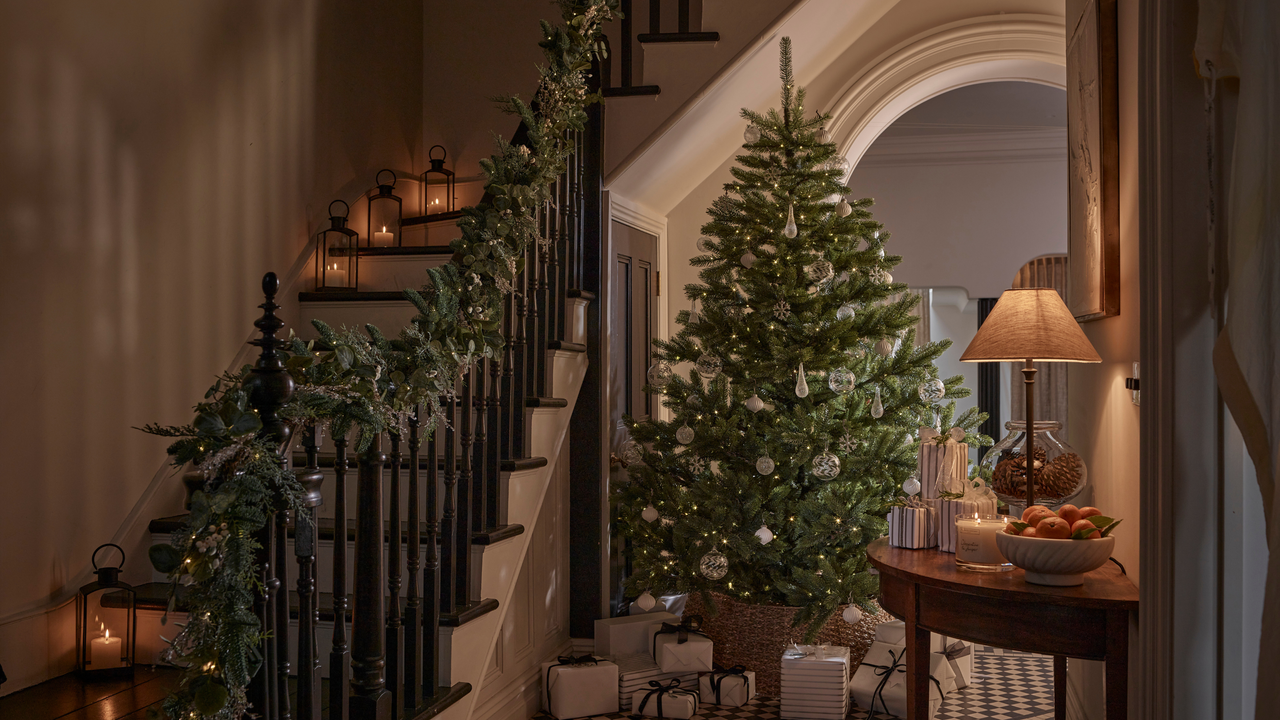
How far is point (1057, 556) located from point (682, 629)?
1.79 meters

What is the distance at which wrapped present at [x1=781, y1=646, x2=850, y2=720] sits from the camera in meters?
3.00

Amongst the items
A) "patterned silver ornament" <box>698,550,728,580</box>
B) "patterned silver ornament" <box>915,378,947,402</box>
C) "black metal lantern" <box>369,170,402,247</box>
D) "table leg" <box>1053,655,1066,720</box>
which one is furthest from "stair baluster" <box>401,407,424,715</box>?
"black metal lantern" <box>369,170,402,247</box>

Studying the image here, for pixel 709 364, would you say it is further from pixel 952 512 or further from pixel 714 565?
pixel 952 512

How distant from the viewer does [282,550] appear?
155 cm

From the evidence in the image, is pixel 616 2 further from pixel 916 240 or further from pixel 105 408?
pixel 916 240

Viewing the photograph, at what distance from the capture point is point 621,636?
3.40m

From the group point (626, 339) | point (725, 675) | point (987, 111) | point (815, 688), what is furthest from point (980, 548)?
point (987, 111)

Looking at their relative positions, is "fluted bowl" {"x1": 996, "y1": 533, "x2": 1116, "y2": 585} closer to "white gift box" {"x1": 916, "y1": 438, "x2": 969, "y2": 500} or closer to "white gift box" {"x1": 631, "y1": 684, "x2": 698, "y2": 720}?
"white gift box" {"x1": 916, "y1": 438, "x2": 969, "y2": 500}

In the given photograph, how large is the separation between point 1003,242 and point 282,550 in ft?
23.7

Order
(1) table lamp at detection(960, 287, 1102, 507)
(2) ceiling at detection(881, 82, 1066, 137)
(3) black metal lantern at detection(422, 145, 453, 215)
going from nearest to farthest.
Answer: (1) table lamp at detection(960, 287, 1102, 507) < (3) black metal lantern at detection(422, 145, 453, 215) < (2) ceiling at detection(881, 82, 1066, 137)

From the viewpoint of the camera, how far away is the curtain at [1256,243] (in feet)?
3.75

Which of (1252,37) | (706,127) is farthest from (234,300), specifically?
(1252,37)

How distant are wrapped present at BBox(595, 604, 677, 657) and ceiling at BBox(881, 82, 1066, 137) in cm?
478

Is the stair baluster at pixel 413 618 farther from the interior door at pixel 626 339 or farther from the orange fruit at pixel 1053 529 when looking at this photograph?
the interior door at pixel 626 339
